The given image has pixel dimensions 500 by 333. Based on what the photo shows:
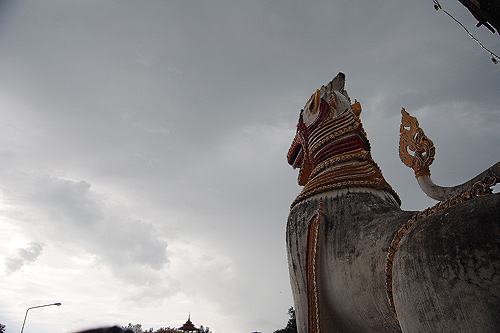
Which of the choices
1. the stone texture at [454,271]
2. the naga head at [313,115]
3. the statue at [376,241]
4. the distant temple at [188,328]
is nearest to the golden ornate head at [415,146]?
the statue at [376,241]

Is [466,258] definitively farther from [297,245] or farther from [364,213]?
[297,245]

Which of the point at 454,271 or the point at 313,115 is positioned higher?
the point at 313,115

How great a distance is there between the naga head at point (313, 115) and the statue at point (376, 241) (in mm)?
18

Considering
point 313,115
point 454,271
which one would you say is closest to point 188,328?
point 313,115

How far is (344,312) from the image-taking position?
3.46 meters

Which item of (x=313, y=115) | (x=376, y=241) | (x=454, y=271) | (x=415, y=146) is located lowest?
(x=454, y=271)

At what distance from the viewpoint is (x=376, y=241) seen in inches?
125

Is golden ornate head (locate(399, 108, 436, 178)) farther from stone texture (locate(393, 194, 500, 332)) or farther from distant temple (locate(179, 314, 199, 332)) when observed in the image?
distant temple (locate(179, 314, 199, 332))

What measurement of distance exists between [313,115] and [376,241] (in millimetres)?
2599

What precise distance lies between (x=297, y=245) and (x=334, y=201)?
705 mm

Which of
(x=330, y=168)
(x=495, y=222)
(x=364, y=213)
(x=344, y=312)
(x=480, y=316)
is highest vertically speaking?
(x=330, y=168)

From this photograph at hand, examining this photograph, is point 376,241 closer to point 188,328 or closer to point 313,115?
point 313,115

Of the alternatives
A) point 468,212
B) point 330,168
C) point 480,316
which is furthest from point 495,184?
point 330,168

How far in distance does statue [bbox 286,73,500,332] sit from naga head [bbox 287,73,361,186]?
0.06ft
